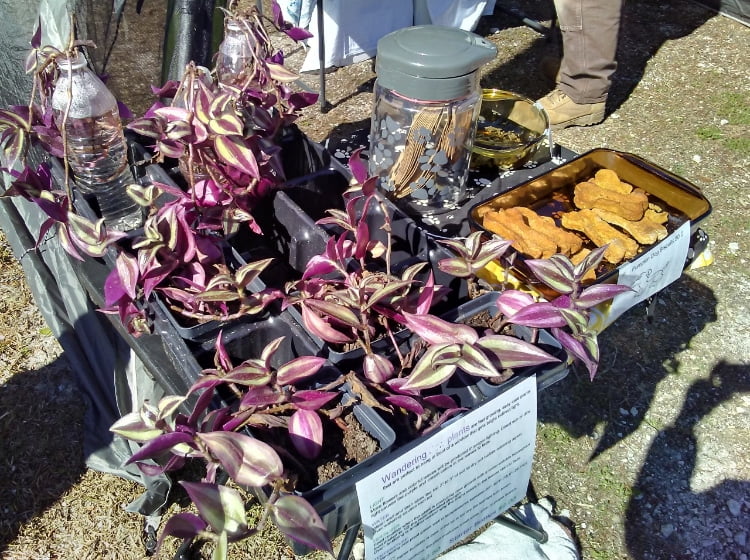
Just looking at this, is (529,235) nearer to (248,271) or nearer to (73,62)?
(248,271)

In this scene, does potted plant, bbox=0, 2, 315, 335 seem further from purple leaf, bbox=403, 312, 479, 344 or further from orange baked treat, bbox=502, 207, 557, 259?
orange baked treat, bbox=502, 207, 557, 259

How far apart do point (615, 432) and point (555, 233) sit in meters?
0.76

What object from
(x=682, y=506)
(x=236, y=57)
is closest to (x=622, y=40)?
(x=682, y=506)

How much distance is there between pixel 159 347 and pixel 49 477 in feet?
2.87

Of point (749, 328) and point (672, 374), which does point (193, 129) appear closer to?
point (672, 374)

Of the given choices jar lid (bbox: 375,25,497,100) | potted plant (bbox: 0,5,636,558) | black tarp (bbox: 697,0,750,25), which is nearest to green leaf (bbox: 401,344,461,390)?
potted plant (bbox: 0,5,636,558)

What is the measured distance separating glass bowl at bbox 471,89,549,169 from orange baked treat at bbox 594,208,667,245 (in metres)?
0.26

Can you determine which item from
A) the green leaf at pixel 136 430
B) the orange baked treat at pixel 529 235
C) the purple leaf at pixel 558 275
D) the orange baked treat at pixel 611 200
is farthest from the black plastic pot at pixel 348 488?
the orange baked treat at pixel 611 200

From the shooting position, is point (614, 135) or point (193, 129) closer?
point (193, 129)

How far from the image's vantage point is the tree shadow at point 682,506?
1374 millimetres

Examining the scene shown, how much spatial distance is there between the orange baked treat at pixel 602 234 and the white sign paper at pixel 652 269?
2.2 inches

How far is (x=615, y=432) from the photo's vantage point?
5.22 feet

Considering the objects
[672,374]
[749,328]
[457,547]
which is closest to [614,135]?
[749,328]

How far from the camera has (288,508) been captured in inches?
19.7
